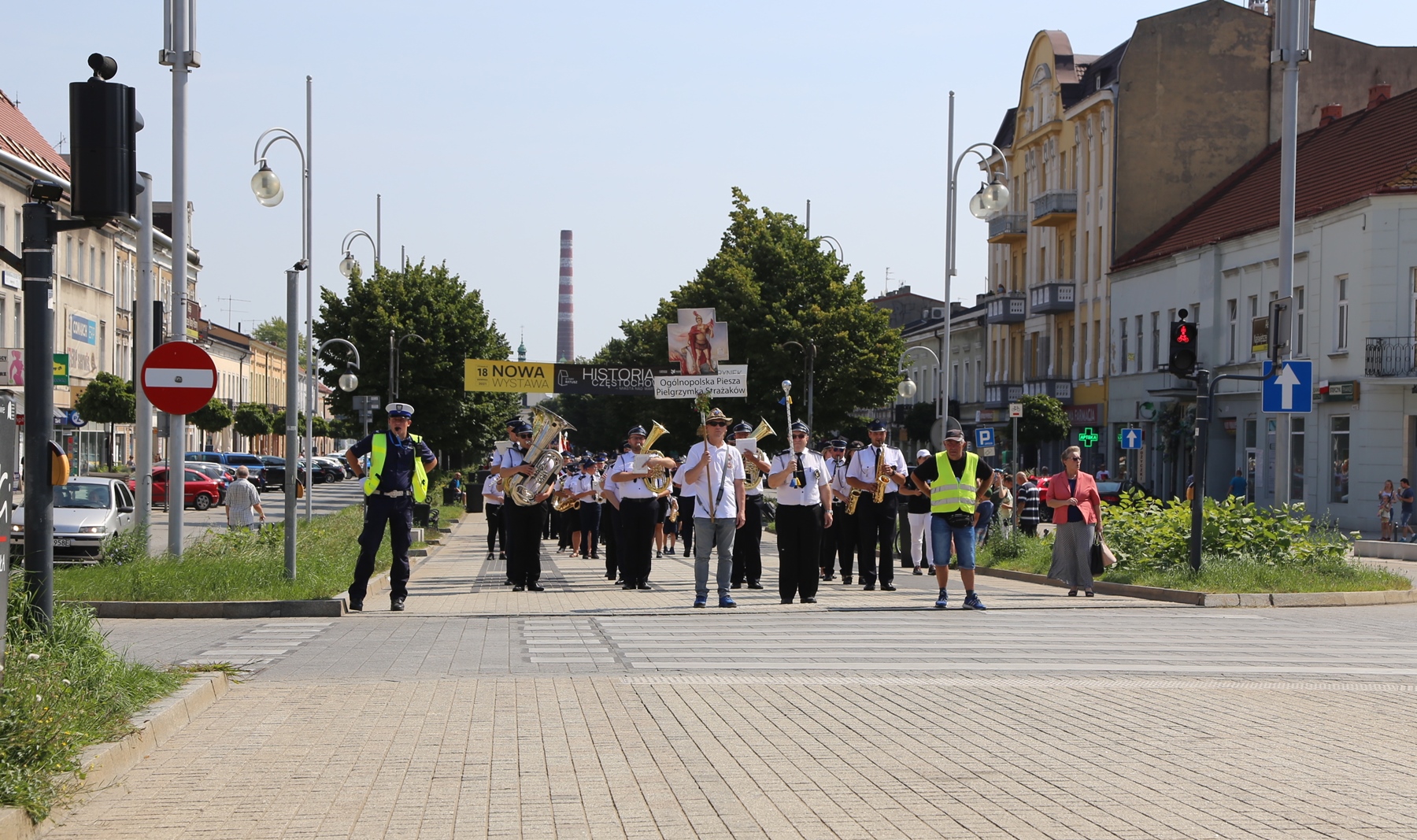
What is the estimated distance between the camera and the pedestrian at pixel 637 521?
19875 mm

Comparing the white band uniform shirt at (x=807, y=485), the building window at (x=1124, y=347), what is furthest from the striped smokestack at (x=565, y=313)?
the white band uniform shirt at (x=807, y=485)

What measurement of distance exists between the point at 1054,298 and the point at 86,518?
47.1 metres

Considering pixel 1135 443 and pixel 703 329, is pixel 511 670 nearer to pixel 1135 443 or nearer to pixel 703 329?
pixel 703 329

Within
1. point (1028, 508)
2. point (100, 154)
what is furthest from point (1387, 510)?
point (100, 154)

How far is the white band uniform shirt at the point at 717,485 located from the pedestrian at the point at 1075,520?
406cm

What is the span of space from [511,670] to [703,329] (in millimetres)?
37360

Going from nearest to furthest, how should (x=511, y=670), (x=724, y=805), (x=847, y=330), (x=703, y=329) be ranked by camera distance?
(x=724, y=805), (x=511, y=670), (x=703, y=329), (x=847, y=330)

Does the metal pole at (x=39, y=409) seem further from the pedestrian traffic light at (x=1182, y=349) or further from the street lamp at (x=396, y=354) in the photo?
the street lamp at (x=396, y=354)

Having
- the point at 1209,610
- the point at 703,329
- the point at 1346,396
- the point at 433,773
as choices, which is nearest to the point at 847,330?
the point at 703,329

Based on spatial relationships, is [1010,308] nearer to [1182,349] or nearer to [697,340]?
[697,340]

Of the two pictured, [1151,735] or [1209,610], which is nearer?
[1151,735]

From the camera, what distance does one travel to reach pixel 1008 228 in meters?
69.4

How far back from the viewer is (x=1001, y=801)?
21.4 feet

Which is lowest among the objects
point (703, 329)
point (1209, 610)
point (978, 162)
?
point (1209, 610)
